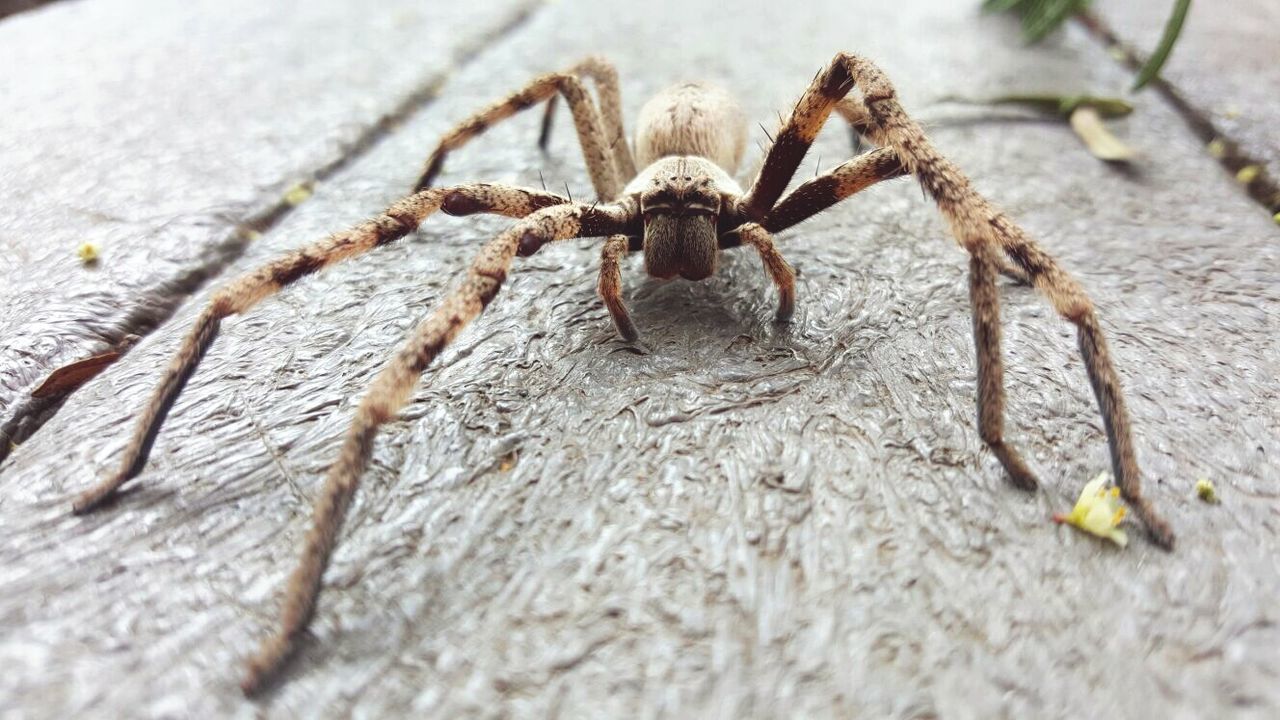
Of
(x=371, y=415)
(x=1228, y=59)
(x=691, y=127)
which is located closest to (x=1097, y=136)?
(x=1228, y=59)

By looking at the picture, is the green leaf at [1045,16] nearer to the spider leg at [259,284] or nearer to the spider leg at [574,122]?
the spider leg at [574,122]

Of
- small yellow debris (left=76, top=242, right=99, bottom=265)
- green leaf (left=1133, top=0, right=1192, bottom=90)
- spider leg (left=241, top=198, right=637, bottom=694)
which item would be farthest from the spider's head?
green leaf (left=1133, top=0, right=1192, bottom=90)

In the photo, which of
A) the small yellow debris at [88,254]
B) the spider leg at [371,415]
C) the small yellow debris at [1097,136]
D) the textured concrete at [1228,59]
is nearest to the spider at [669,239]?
the spider leg at [371,415]

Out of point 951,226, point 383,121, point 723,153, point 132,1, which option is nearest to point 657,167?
point 723,153

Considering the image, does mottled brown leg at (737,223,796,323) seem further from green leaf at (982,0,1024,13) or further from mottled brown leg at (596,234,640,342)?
green leaf at (982,0,1024,13)

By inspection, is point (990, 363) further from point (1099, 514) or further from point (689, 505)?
point (689, 505)
